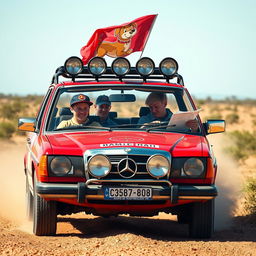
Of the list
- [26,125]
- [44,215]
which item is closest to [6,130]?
[26,125]

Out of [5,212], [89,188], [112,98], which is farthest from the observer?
[5,212]

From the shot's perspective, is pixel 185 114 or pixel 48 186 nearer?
pixel 48 186

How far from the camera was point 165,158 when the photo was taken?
708cm

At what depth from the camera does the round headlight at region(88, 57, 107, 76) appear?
27.3 feet

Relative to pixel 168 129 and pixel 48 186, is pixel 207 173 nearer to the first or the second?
pixel 168 129


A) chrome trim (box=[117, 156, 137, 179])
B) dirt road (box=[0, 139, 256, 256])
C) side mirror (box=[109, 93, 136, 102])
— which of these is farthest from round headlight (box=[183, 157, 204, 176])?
side mirror (box=[109, 93, 136, 102])

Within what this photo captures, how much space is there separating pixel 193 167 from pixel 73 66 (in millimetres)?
2092

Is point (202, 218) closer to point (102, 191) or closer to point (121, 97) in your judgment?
point (102, 191)

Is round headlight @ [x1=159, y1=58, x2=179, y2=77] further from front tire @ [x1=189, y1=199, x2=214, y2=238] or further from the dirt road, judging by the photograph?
the dirt road

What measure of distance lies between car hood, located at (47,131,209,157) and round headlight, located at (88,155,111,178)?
0.51ft

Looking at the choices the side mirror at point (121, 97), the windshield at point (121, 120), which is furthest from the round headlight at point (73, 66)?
the side mirror at point (121, 97)

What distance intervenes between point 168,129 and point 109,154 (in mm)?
1289

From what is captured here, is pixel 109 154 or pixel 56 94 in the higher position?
pixel 56 94

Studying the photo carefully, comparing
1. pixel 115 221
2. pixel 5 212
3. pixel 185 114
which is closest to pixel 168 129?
pixel 185 114
